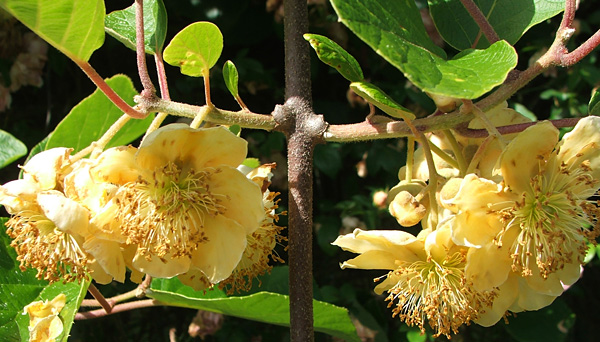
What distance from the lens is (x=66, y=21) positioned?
30.7 inches

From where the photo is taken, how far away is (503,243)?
81cm

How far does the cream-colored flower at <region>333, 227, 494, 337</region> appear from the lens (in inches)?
32.5

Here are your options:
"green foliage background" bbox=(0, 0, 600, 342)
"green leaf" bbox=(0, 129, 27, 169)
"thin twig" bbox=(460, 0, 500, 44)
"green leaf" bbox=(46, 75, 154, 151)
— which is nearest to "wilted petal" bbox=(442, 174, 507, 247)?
"thin twig" bbox=(460, 0, 500, 44)

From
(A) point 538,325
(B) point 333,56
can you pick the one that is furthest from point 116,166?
(A) point 538,325

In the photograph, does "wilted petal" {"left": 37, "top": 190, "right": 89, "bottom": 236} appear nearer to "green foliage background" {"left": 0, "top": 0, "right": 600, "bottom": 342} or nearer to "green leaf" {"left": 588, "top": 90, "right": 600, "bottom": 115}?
"green leaf" {"left": 588, "top": 90, "right": 600, "bottom": 115}

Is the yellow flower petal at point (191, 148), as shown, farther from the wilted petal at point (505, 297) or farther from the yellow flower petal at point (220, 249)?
the wilted petal at point (505, 297)

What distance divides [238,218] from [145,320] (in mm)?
1910

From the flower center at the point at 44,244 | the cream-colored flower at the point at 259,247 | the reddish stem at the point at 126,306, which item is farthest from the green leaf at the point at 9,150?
the cream-colored flower at the point at 259,247

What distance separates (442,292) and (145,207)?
1.42 feet

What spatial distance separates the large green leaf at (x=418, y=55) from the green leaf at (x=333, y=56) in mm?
74

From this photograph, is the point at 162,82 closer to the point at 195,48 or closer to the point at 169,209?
the point at 195,48

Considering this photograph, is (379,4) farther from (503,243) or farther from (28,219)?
(28,219)

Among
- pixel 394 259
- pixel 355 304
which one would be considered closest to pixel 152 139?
pixel 394 259

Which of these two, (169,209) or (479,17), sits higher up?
(479,17)
